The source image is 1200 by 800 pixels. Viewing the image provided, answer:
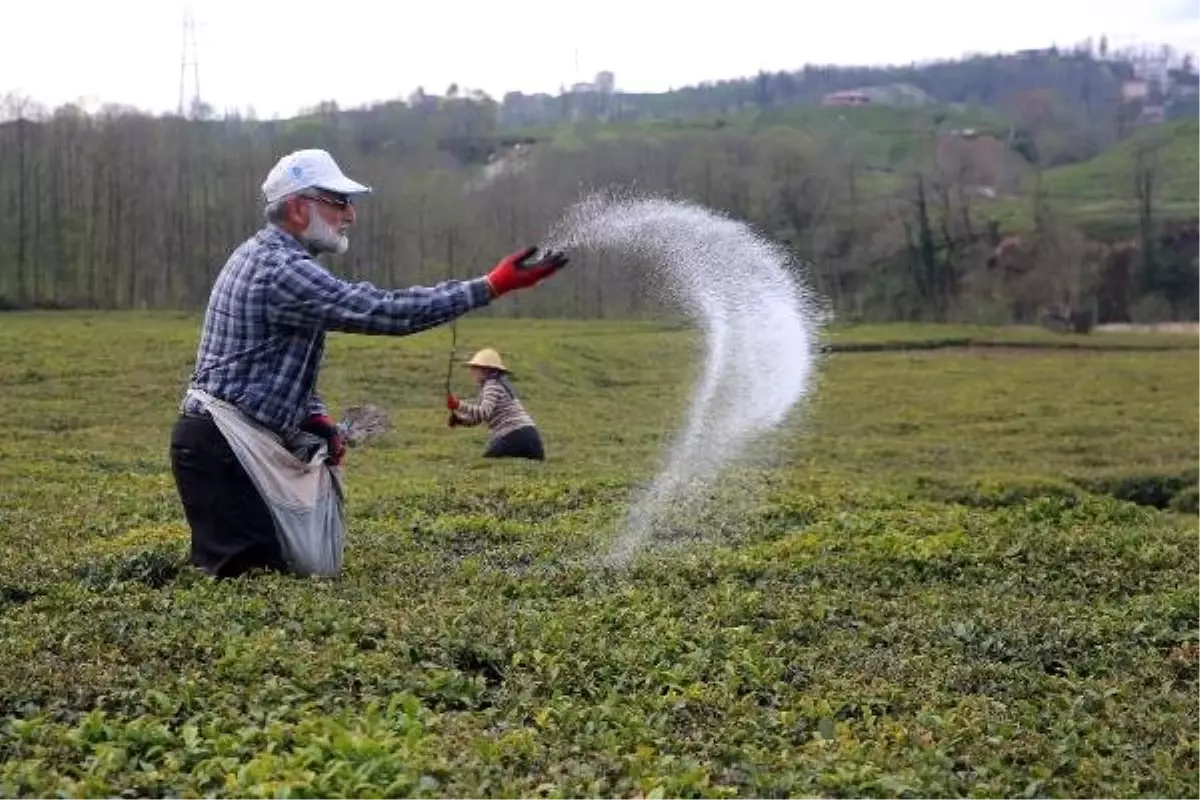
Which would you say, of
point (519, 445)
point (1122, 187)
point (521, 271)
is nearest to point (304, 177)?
point (521, 271)

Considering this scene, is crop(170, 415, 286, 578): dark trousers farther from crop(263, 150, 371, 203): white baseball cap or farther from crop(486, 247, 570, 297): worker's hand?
crop(486, 247, 570, 297): worker's hand

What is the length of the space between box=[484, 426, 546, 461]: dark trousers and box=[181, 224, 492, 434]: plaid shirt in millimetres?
9826

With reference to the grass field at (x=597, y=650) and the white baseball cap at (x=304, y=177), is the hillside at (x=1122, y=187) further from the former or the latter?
the white baseball cap at (x=304, y=177)

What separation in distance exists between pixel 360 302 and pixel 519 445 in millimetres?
10656

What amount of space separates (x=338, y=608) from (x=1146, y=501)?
48.5ft

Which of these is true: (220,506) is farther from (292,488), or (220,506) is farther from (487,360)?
(487,360)

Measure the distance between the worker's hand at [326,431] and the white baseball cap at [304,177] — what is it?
1277 mm

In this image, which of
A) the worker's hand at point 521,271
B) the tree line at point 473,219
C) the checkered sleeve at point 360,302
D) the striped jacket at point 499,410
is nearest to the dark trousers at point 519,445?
the striped jacket at point 499,410

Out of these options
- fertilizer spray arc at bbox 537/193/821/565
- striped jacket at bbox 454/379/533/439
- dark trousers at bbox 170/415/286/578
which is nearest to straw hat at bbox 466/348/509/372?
striped jacket at bbox 454/379/533/439

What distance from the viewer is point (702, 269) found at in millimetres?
10461

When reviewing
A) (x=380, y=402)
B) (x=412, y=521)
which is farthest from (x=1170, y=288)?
(x=412, y=521)

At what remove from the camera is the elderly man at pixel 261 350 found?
8297 mm

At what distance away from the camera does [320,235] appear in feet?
28.3

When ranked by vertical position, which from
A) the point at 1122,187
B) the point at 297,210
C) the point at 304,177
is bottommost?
the point at 297,210
